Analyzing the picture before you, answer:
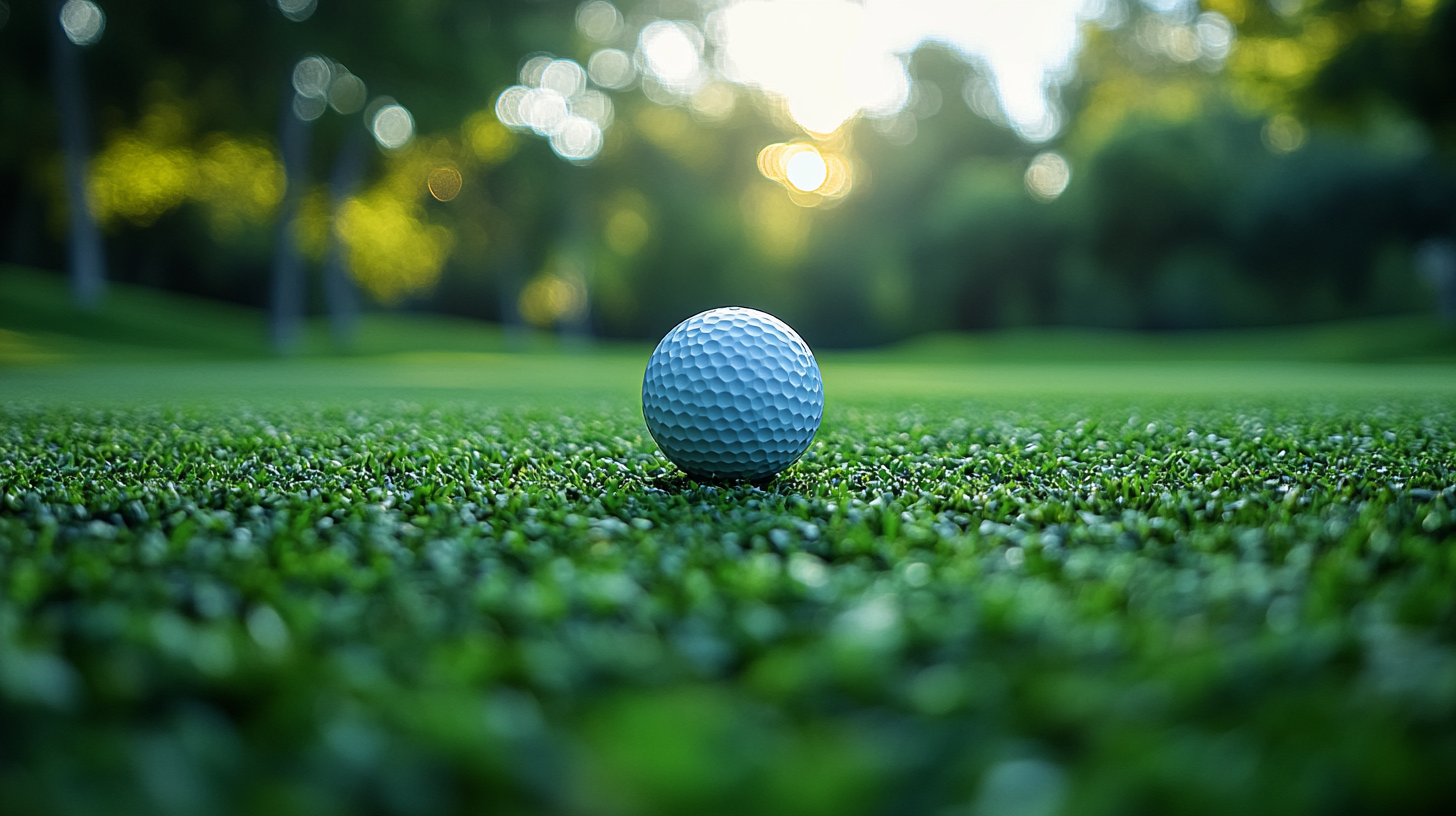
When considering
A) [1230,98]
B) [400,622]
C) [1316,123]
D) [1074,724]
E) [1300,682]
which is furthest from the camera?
[1230,98]

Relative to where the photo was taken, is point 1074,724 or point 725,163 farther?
point 725,163

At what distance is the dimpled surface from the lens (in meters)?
2.72

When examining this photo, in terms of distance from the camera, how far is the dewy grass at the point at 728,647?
85 centimetres

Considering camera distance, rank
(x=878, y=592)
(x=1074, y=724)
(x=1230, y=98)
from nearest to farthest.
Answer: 1. (x=1074, y=724)
2. (x=878, y=592)
3. (x=1230, y=98)

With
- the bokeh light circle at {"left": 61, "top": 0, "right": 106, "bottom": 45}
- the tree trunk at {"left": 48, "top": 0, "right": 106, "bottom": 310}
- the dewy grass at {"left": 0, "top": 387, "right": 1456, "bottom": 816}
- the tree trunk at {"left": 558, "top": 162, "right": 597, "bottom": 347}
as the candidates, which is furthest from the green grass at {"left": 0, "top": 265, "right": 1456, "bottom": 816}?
the tree trunk at {"left": 558, "top": 162, "right": 597, "bottom": 347}

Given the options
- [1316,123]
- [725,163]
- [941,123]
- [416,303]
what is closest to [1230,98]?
[1316,123]

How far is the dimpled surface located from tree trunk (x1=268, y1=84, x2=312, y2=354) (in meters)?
17.5

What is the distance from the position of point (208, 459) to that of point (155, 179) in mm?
24458

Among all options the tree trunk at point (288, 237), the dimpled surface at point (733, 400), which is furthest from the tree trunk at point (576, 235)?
the dimpled surface at point (733, 400)

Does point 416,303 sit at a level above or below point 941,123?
below

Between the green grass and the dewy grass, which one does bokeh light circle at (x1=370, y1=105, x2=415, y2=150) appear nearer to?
the green grass

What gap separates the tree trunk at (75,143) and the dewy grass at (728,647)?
18987mm

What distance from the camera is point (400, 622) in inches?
52.5

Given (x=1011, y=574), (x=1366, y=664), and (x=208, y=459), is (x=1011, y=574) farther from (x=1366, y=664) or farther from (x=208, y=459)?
(x=208, y=459)
